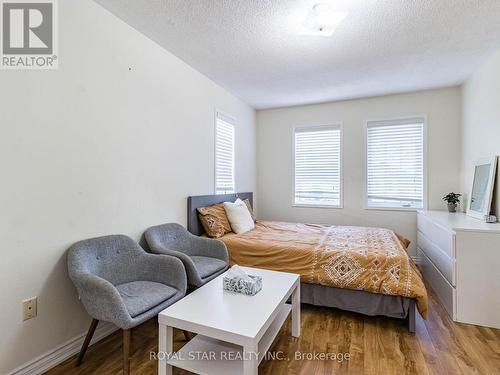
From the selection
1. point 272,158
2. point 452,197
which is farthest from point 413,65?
point 272,158

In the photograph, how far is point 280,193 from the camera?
15.3ft

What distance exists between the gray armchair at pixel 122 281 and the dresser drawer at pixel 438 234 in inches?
90.7

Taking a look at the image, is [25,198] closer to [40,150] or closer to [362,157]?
[40,150]

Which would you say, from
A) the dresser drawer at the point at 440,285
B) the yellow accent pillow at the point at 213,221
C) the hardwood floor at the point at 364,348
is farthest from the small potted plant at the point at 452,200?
the yellow accent pillow at the point at 213,221

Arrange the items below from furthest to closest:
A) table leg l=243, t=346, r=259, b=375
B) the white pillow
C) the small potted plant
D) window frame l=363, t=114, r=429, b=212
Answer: window frame l=363, t=114, r=429, b=212
the small potted plant
the white pillow
table leg l=243, t=346, r=259, b=375

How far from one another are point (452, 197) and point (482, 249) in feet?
4.83

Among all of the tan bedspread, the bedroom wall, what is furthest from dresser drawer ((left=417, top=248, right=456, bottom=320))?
the bedroom wall

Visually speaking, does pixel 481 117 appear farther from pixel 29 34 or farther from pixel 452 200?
pixel 29 34

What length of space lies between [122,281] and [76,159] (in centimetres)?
95

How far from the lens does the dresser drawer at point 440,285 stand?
2343 mm

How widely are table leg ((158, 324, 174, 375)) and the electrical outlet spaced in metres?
0.84

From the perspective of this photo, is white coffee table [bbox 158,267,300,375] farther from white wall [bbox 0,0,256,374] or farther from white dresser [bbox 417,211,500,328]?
white dresser [bbox 417,211,500,328]

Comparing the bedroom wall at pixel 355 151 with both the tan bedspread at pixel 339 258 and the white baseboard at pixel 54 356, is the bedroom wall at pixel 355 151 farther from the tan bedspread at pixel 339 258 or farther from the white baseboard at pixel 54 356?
the white baseboard at pixel 54 356

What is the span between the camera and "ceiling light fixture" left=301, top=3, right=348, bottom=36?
1958 mm
